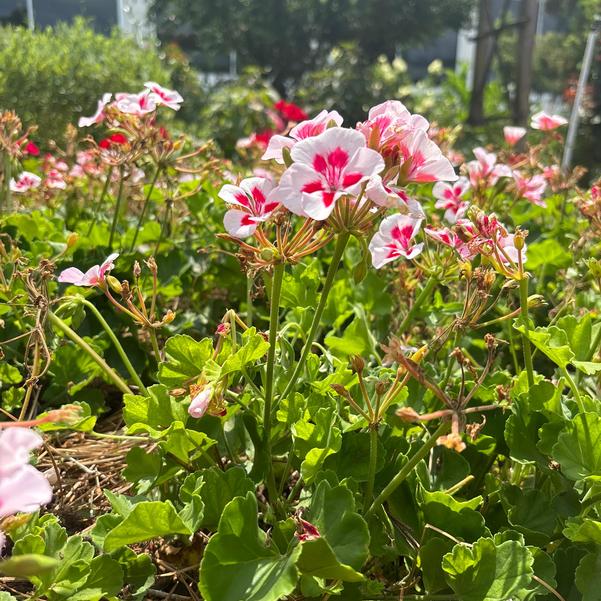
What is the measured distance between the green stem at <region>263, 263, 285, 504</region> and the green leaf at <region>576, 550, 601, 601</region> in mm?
386

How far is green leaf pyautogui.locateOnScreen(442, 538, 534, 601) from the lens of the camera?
775mm

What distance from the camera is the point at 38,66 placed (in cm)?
521

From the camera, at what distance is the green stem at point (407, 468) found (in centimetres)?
80

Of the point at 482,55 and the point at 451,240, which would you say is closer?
the point at 451,240

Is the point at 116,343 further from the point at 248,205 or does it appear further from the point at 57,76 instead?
the point at 57,76

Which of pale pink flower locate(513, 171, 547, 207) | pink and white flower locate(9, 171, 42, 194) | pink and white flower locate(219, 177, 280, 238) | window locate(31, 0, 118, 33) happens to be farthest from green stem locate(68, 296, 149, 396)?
window locate(31, 0, 118, 33)

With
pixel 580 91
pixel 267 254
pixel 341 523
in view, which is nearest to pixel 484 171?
pixel 267 254

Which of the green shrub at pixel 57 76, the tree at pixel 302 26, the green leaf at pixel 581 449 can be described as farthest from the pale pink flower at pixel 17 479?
the tree at pixel 302 26

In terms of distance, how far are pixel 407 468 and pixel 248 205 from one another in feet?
1.22

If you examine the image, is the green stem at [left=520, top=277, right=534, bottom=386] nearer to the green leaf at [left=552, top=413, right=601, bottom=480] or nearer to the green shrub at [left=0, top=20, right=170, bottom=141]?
the green leaf at [left=552, top=413, right=601, bottom=480]

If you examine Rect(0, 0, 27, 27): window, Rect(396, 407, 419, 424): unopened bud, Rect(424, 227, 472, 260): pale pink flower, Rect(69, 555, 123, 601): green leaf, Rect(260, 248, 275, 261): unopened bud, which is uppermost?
Rect(260, 248, 275, 261): unopened bud

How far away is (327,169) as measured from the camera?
29.3 inches

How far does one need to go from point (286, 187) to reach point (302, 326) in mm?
437

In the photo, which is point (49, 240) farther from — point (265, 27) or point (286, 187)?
point (265, 27)
